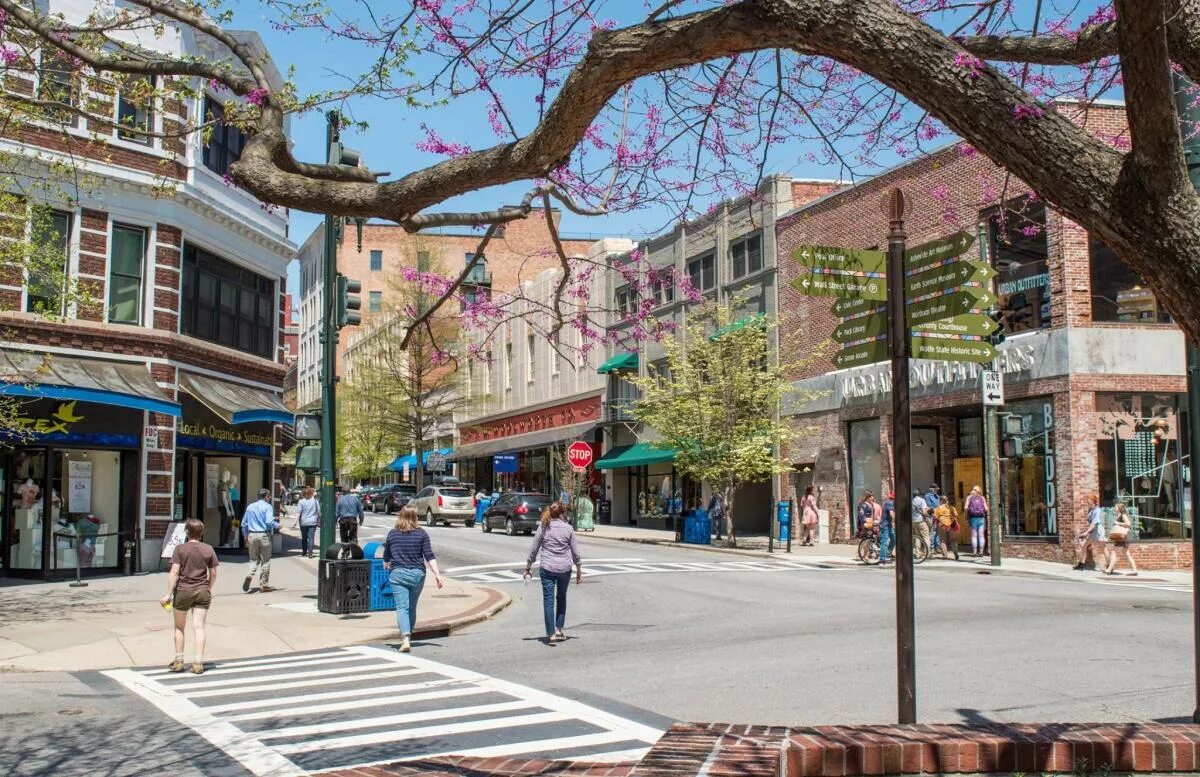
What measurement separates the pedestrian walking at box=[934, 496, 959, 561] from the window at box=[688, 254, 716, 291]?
1524cm

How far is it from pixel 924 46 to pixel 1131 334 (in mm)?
23057

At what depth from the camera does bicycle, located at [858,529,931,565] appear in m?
25.5

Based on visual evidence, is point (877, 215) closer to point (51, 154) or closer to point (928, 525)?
point (928, 525)

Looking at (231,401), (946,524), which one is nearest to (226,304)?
(231,401)

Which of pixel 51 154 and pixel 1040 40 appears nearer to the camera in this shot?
pixel 1040 40

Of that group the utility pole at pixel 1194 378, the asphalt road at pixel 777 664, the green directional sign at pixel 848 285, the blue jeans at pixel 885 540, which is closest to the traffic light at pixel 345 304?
the asphalt road at pixel 777 664

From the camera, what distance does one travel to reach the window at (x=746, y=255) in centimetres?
3738

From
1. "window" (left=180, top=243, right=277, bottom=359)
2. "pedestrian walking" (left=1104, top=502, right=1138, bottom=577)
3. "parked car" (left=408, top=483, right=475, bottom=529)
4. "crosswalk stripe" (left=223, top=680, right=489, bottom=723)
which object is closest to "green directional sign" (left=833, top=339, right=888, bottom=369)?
"crosswalk stripe" (left=223, top=680, right=489, bottom=723)

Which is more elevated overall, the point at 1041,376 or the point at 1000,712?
the point at 1041,376

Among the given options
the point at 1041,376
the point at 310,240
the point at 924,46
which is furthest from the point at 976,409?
the point at 310,240

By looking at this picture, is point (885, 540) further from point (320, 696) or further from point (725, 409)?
point (320, 696)

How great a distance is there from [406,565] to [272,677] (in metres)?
2.42

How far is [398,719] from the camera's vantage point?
8.56 meters

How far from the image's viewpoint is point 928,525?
2717cm
